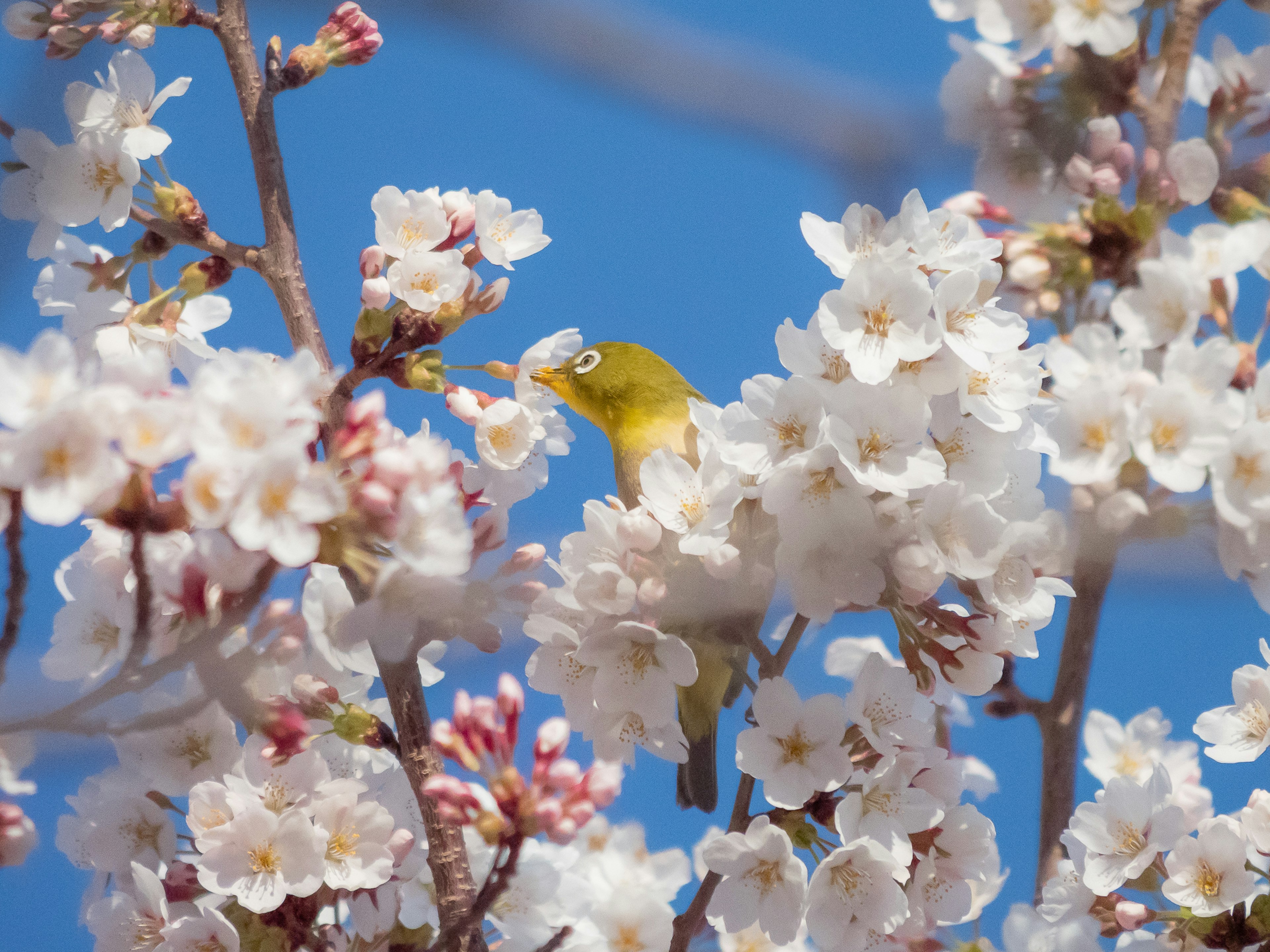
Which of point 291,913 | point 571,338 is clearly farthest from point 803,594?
point 291,913

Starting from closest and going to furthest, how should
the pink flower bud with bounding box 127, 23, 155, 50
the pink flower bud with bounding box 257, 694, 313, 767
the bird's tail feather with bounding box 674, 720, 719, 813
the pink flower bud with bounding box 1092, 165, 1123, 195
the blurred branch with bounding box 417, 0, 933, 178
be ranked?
1. the blurred branch with bounding box 417, 0, 933, 178
2. the pink flower bud with bounding box 257, 694, 313, 767
3. the pink flower bud with bounding box 127, 23, 155, 50
4. the bird's tail feather with bounding box 674, 720, 719, 813
5. the pink flower bud with bounding box 1092, 165, 1123, 195

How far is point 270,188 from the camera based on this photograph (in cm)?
65

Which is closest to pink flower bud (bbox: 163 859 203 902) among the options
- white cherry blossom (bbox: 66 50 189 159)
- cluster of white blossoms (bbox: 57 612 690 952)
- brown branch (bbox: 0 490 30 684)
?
cluster of white blossoms (bbox: 57 612 690 952)

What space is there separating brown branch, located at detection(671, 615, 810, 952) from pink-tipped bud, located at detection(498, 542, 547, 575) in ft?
0.48

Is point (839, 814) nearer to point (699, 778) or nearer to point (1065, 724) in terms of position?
point (699, 778)

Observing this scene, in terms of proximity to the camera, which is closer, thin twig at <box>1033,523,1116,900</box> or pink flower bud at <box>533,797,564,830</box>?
pink flower bud at <box>533,797,564,830</box>

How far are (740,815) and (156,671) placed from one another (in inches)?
13.4

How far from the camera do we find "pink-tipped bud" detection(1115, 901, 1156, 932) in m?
0.69

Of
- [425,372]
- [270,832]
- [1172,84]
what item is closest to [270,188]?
[425,372]

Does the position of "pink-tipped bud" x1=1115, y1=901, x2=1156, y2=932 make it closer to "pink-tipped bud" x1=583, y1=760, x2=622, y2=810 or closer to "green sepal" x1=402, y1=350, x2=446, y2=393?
"pink-tipped bud" x1=583, y1=760, x2=622, y2=810

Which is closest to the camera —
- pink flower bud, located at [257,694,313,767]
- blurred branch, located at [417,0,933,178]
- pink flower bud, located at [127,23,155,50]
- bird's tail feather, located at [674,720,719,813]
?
blurred branch, located at [417,0,933,178]

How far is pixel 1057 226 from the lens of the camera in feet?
2.98

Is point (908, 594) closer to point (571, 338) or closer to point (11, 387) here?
point (571, 338)

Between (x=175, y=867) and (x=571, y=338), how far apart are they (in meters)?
0.39
